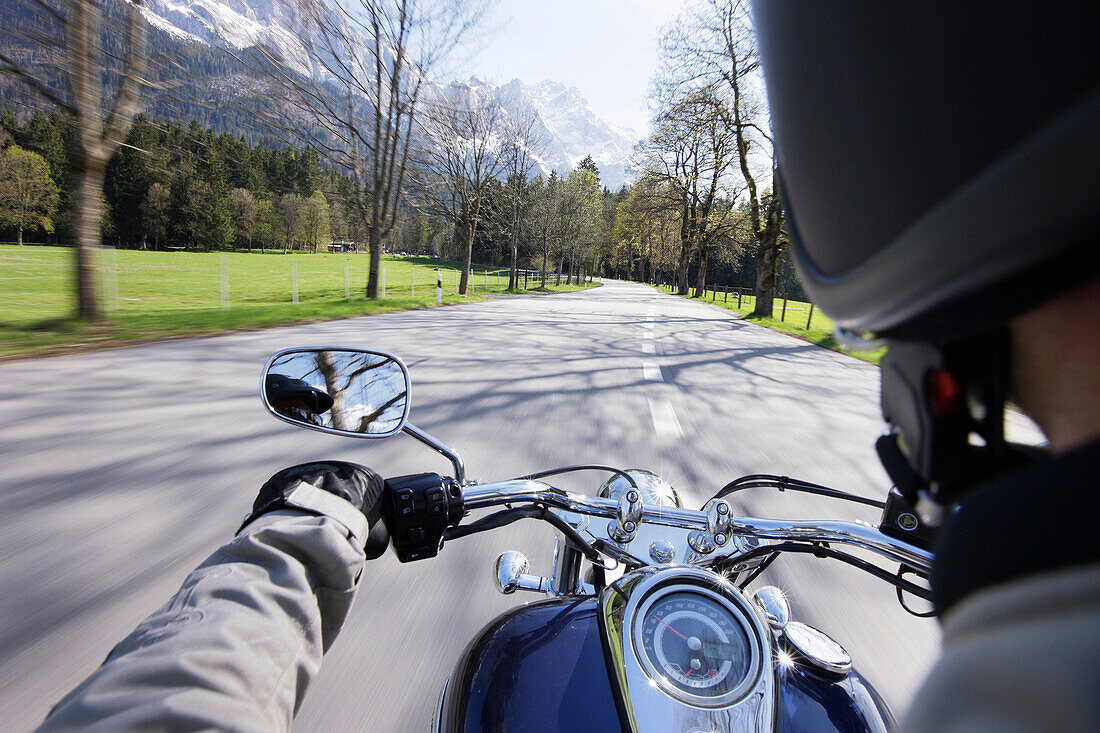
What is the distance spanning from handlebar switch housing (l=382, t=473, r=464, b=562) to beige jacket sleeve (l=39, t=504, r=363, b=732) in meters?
0.15

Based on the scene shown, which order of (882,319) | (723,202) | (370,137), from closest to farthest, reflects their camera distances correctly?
(882,319) → (370,137) → (723,202)

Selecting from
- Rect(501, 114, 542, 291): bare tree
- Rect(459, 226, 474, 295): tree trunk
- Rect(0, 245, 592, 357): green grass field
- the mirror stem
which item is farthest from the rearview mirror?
Rect(501, 114, 542, 291): bare tree

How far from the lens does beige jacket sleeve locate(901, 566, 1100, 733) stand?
227mm

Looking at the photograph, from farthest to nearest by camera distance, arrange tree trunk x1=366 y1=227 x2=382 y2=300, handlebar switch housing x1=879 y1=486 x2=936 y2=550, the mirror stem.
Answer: tree trunk x1=366 y1=227 x2=382 y2=300, the mirror stem, handlebar switch housing x1=879 y1=486 x2=936 y2=550


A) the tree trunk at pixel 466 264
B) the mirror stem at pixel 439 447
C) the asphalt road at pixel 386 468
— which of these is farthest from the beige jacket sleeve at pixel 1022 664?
the tree trunk at pixel 466 264

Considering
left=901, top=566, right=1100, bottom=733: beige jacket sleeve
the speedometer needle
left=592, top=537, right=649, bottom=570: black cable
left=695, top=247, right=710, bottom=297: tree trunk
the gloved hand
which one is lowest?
left=592, top=537, right=649, bottom=570: black cable

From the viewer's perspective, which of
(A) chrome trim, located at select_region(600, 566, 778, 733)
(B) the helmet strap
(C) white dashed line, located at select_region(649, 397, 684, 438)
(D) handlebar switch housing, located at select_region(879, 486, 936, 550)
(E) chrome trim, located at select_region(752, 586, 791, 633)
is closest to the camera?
(B) the helmet strap

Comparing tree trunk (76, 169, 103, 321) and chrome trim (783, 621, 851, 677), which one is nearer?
chrome trim (783, 621, 851, 677)

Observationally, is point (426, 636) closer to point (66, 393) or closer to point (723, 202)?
point (66, 393)

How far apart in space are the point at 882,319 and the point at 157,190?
74.5 m

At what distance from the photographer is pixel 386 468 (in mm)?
3461

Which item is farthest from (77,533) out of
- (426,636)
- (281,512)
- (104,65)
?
(104,65)

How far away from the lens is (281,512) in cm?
89

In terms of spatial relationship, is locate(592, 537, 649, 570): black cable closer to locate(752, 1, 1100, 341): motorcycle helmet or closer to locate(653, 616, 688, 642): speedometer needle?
locate(653, 616, 688, 642): speedometer needle
